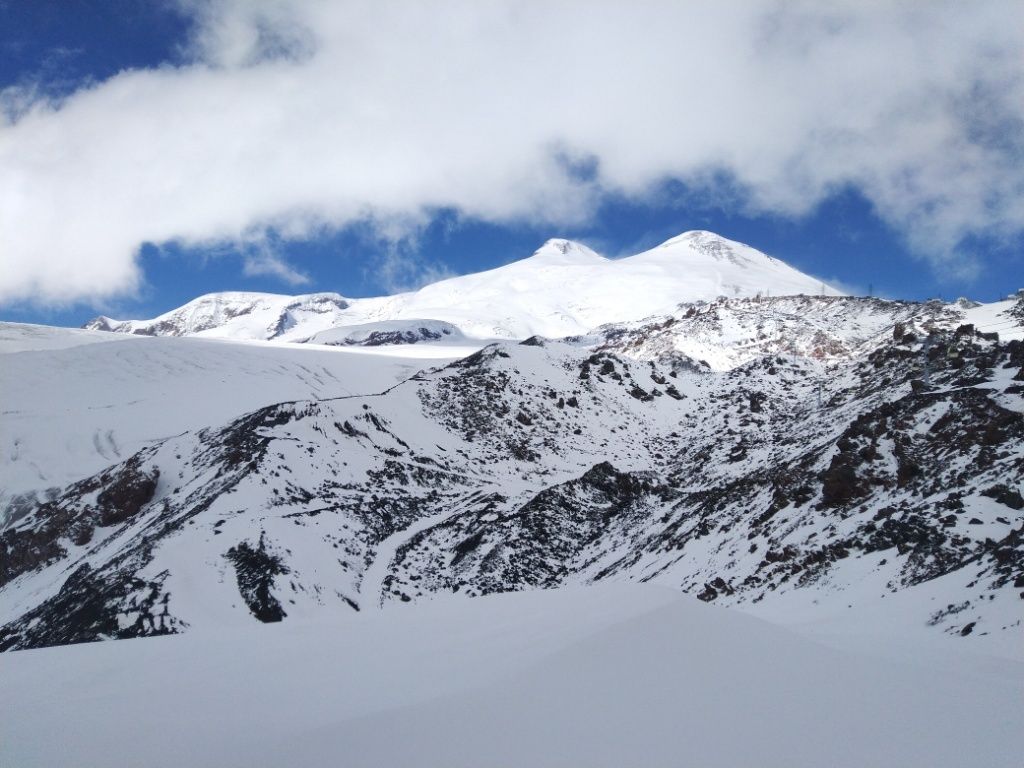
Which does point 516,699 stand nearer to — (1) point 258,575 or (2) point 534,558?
(1) point 258,575

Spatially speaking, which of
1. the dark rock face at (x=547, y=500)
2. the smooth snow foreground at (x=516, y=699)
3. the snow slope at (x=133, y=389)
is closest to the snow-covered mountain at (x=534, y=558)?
the smooth snow foreground at (x=516, y=699)

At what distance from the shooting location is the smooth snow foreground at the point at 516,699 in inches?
131

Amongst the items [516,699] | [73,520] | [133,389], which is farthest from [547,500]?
[133,389]

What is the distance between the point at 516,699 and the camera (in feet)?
12.8

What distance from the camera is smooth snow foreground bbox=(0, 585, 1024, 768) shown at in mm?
3332

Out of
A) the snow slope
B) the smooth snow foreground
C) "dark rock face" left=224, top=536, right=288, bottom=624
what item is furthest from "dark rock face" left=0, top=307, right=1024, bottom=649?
the snow slope

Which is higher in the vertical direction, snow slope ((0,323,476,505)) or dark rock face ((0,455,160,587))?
snow slope ((0,323,476,505))

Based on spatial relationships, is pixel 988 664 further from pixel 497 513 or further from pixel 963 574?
pixel 497 513

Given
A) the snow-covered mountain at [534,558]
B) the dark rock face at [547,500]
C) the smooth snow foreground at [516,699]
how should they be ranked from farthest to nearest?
the dark rock face at [547,500], the snow-covered mountain at [534,558], the smooth snow foreground at [516,699]

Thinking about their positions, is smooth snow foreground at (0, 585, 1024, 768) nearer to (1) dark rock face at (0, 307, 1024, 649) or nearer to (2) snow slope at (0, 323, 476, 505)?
(1) dark rock face at (0, 307, 1024, 649)

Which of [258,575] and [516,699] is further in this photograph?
[258,575]

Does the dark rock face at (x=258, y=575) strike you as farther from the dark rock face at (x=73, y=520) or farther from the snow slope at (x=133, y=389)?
the snow slope at (x=133, y=389)

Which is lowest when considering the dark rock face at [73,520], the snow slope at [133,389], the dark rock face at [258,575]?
the dark rock face at [258,575]

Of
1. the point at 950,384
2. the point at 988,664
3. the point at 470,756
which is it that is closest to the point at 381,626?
the point at 470,756
